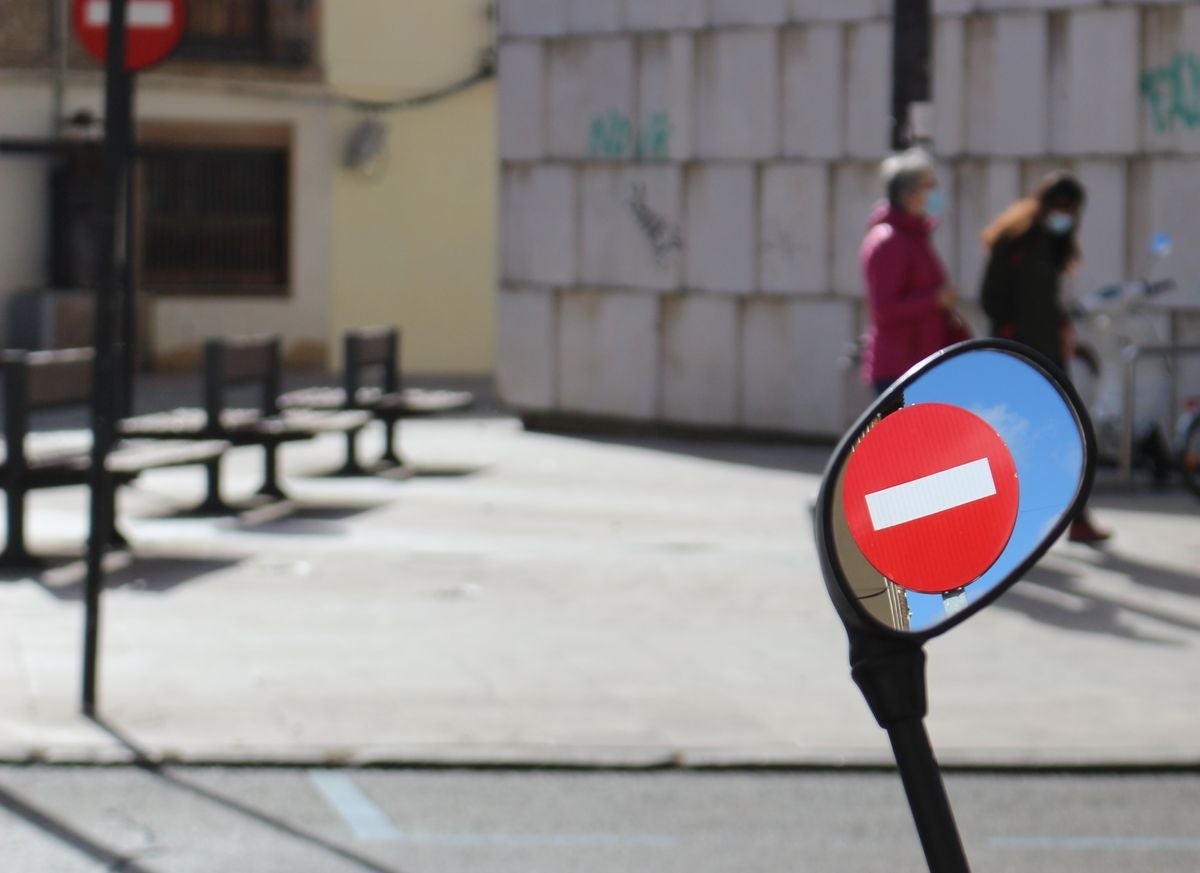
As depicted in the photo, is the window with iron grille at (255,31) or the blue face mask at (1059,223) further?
the window with iron grille at (255,31)

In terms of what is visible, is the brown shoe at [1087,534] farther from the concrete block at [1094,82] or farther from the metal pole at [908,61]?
the concrete block at [1094,82]

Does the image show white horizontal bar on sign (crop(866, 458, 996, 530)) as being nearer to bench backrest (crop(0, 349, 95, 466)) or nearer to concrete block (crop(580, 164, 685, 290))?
bench backrest (crop(0, 349, 95, 466))

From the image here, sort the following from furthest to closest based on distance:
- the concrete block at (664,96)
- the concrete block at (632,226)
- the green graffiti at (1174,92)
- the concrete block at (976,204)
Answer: the concrete block at (632,226) → the concrete block at (664,96) → the concrete block at (976,204) → the green graffiti at (1174,92)

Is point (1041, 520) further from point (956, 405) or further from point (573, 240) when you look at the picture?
point (573, 240)

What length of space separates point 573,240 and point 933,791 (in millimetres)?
16026

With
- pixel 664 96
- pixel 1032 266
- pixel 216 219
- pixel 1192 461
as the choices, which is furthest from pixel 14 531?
pixel 216 219

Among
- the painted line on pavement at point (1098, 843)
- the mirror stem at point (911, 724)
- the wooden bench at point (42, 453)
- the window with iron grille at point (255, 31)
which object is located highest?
the window with iron grille at point (255, 31)

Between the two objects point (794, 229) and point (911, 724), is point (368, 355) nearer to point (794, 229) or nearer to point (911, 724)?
point (794, 229)

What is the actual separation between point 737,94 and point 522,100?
83.6 inches

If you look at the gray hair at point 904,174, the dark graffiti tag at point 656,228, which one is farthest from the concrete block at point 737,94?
the gray hair at point 904,174

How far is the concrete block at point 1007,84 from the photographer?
15.0m

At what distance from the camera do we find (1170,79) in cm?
1445

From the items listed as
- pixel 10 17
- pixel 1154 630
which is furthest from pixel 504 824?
pixel 10 17

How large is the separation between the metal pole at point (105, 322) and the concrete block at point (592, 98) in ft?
34.1
